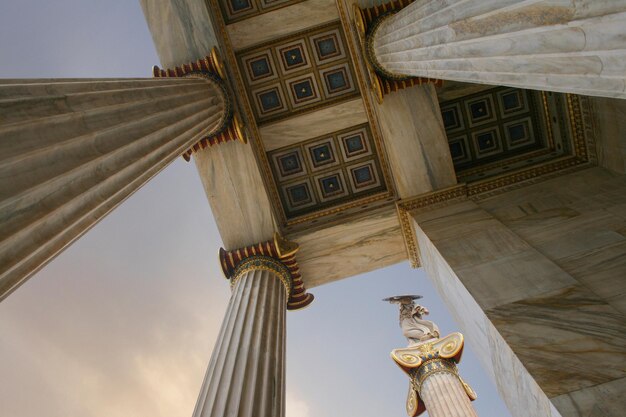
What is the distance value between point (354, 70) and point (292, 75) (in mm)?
1893

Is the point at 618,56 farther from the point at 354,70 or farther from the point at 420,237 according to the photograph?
the point at 354,70

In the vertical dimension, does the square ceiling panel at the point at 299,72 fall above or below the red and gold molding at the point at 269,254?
above

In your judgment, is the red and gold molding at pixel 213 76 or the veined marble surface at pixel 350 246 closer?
the red and gold molding at pixel 213 76

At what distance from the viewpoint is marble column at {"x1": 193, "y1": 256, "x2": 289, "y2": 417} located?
25.0 ft

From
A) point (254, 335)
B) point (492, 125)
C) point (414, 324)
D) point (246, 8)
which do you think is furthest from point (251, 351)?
point (492, 125)

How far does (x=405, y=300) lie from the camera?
60.3 ft

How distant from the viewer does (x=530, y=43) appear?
14.8 ft

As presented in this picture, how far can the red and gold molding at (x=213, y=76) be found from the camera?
1272 centimetres

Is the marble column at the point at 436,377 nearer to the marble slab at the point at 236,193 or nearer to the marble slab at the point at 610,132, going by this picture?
the marble slab at the point at 236,193

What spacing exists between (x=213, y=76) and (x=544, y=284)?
917 cm

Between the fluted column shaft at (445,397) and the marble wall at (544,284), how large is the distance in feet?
12.1

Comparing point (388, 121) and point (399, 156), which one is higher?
point (388, 121)

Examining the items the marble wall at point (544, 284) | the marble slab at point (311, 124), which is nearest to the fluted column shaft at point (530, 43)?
the marble wall at point (544, 284)

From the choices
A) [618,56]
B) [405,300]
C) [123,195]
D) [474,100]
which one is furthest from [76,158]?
[405,300]
